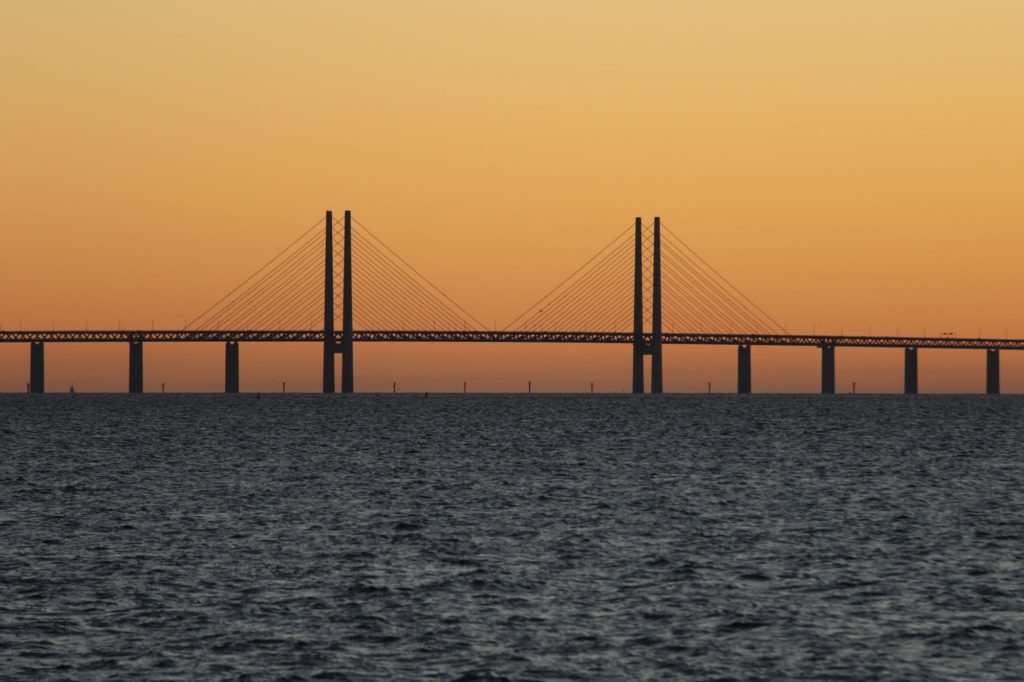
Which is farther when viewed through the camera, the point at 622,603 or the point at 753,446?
the point at 753,446

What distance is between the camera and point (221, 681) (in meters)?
22.6

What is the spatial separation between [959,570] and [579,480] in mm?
28964

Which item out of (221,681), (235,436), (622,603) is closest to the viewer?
(221,681)

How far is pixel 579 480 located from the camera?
204ft

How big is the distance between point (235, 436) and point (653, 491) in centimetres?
5557

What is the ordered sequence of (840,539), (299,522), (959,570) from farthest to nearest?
(299,522) → (840,539) → (959,570)

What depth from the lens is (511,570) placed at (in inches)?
1334

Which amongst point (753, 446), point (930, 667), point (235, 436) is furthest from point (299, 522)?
point (235, 436)

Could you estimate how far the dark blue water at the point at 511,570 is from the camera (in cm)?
2445

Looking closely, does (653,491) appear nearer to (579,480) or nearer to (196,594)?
(579,480)

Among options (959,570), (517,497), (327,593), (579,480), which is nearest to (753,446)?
(579,480)

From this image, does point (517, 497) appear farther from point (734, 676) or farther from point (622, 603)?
point (734, 676)

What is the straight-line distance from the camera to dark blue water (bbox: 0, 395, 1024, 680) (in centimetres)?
2445

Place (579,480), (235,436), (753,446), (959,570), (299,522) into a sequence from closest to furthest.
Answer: (959,570) < (299,522) < (579,480) < (753,446) < (235,436)
